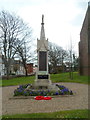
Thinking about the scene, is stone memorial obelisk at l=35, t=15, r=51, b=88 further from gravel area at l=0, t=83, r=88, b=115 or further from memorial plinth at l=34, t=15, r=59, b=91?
gravel area at l=0, t=83, r=88, b=115

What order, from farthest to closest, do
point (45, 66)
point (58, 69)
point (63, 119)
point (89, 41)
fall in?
1. point (58, 69)
2. point (45, 66)
3. point (63, 119)
4. point (89, 41)

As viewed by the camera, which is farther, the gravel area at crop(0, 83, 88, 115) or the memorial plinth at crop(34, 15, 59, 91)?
the memorial plinth at crop(34, 15, 59, 91)

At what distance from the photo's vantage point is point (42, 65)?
11.9m

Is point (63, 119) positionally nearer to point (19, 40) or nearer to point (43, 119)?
point (43, 119)

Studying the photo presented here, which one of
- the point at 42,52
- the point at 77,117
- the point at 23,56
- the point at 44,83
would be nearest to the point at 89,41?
the point at 77,117

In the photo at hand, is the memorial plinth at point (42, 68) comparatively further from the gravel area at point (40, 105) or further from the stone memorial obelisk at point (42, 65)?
the gravel area at point (40, 105)

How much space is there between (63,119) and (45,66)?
7.78 metres

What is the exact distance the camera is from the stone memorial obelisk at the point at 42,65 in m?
11.0

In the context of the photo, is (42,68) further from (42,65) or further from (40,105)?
(40,105)

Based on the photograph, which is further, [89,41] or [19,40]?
[19,40]

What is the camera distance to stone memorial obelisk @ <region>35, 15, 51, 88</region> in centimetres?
1100

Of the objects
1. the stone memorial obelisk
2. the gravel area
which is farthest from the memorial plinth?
the gravel area

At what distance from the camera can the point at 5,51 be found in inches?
1099

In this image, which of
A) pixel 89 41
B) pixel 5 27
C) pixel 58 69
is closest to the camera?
pixel 89 41
